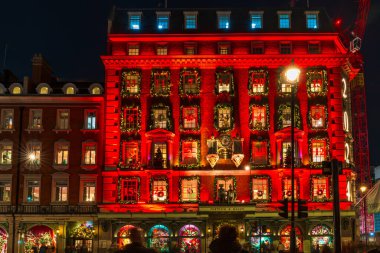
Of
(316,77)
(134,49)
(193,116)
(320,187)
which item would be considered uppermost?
(134,49)

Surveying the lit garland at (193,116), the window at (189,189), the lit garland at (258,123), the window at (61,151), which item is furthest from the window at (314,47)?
the window at (61,151)

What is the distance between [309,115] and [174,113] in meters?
12.5

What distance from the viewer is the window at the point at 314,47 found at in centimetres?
6256

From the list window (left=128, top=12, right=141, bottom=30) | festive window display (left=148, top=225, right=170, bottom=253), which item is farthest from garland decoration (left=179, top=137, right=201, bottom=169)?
window (left=128, top=12, right=141, bottom=30)

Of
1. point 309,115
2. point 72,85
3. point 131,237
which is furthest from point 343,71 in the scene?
point 131,237

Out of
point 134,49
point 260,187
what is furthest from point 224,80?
point 260,187

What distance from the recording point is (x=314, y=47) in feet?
206

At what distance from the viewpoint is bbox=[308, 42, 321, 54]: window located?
2463 inches

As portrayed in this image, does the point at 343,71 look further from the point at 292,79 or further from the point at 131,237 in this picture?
the point at 131,237

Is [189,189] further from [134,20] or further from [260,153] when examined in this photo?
[134,20]

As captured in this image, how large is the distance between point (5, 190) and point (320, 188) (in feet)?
94.7

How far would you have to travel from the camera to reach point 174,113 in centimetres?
6156

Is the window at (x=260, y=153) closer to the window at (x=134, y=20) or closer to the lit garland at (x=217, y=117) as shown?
the lit garland at (x=217, y=117)

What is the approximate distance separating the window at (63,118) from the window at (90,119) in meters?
1.71
